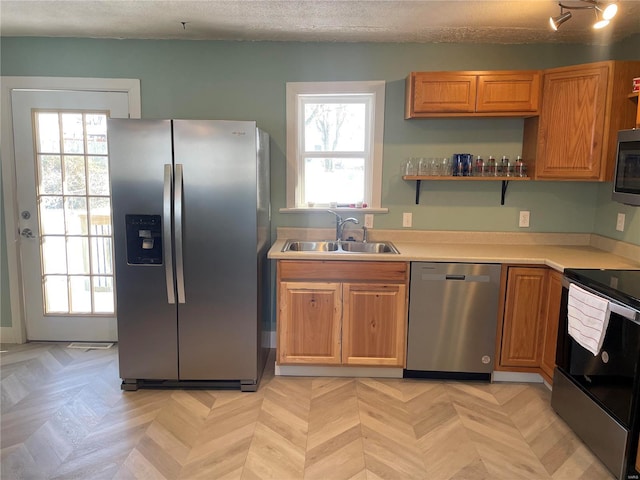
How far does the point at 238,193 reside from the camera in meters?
2.65

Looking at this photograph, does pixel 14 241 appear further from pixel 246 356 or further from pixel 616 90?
pixel 616 90

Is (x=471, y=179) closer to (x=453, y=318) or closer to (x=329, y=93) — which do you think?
(x=453, y=318)

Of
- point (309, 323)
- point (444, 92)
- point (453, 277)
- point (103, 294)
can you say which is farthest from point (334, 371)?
point (444, 92)

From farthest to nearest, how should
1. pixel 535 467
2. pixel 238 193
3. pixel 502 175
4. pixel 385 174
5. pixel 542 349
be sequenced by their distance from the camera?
pixel 385 174
pixel 502 175
pixel 542 349
pixel 238 193
pixel 535 467

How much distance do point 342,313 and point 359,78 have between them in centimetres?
178

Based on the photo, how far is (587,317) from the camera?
2188 mm

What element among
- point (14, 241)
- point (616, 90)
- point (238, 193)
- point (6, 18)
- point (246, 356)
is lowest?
point (246, 356)

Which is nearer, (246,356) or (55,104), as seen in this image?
(246,356)

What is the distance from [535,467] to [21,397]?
3.03 meters

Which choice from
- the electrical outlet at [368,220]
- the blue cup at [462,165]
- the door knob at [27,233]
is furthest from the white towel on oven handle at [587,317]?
the door knob at [27,233]

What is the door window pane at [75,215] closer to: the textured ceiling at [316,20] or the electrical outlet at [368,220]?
the textured ceiling at [316,20]

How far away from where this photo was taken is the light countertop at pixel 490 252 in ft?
9.12

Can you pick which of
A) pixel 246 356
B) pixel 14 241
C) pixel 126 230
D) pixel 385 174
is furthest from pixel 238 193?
pixel 14 241

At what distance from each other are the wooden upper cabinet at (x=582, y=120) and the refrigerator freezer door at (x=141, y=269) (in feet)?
8.22
